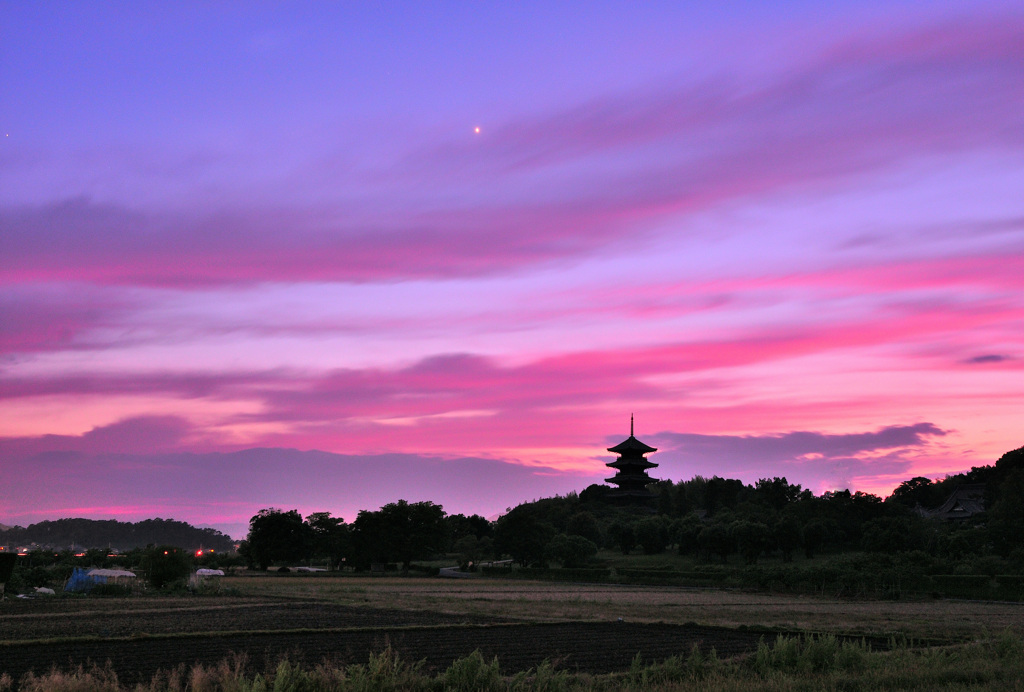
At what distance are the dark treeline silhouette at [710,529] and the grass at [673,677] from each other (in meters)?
66.2

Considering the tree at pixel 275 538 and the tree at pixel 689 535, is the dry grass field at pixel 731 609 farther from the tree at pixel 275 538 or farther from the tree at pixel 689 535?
the tree at pixel 275 538

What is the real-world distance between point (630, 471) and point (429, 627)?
153 meters

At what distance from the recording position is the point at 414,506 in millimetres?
144500

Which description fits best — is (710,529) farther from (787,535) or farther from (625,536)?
(625,536)

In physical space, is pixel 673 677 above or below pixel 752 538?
above

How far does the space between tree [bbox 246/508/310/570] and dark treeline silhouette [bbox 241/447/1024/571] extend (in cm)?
19

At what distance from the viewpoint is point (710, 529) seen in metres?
118

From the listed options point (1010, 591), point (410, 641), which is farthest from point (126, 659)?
point (1010, 591)

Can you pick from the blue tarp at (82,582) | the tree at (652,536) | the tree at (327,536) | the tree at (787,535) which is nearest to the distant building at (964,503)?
the tree at (787,535)

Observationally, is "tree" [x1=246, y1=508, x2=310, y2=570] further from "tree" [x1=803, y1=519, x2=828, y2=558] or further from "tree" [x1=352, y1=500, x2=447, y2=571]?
"tree" [x1=803, y1=519, x2=828, y2=558]

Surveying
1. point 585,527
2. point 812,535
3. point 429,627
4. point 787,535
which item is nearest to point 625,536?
point 585,527

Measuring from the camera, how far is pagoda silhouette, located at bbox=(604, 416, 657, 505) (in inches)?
7430

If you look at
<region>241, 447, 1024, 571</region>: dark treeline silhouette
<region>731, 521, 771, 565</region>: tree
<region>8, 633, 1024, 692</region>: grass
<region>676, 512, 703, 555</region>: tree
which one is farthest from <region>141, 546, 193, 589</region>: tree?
<region>676, 512, 703, 555</region>: tree

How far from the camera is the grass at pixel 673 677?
18172 mm
